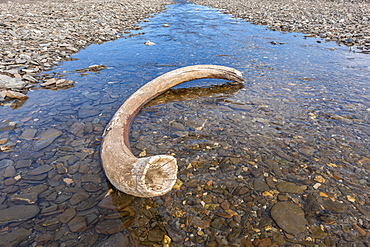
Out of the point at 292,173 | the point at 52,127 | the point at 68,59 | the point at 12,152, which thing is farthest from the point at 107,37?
the point at 292,173

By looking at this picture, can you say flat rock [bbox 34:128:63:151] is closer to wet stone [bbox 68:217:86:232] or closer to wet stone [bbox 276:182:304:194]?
wet stone [bbox 68:217:86:232]

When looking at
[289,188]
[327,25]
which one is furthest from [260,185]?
[327,25]

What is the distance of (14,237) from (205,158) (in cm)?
316

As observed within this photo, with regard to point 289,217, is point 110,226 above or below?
below

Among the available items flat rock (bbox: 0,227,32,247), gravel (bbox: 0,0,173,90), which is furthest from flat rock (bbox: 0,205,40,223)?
gravel (bbox: 0,0,173,90)

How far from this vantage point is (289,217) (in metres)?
3.28

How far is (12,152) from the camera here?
4.53 metres

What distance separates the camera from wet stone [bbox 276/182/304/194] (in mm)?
3713

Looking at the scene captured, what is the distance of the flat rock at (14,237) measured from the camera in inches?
116

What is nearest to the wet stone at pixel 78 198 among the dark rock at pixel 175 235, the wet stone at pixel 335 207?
the dark rock at pixel 175 235

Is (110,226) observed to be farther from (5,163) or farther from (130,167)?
(5,163)

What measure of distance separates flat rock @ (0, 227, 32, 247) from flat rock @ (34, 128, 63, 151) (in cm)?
197

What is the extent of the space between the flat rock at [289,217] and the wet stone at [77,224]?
273 centimetres

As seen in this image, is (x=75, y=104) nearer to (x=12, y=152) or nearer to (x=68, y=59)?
(x=12, y=152)
